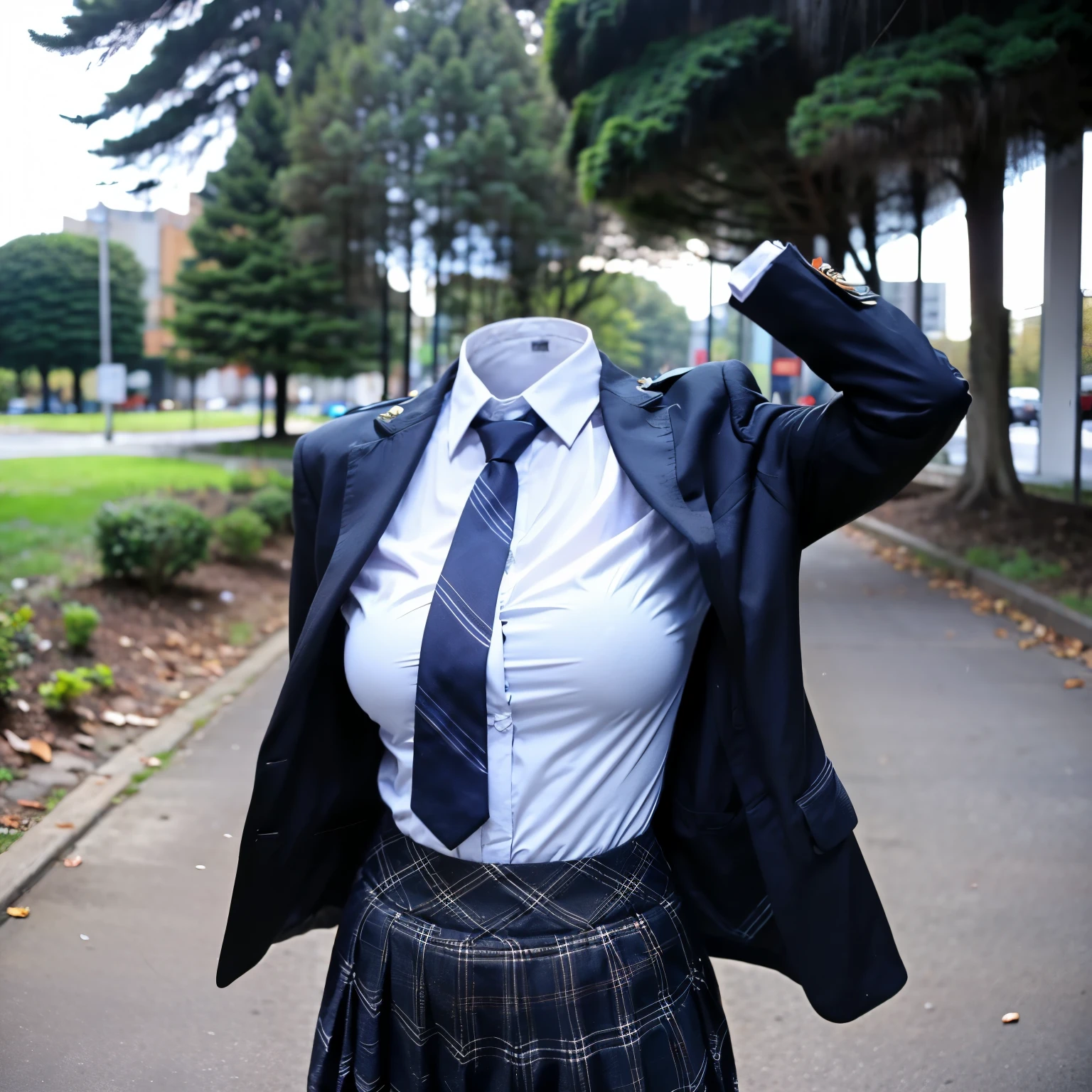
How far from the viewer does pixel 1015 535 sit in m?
6.59

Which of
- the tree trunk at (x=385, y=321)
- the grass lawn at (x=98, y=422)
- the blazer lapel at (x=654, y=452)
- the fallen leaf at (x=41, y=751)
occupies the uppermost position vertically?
the tree trunk at (x=385, y=321)

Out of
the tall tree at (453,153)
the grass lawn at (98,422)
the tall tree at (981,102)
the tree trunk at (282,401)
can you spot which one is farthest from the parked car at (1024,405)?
the tree trunk at (282,401)

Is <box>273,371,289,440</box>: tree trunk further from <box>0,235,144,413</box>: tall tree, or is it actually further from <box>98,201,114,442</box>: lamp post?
<box>0,235,144,413</box>: tall tree

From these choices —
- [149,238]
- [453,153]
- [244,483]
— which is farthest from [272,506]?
[453,153]

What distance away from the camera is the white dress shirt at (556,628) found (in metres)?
1.54

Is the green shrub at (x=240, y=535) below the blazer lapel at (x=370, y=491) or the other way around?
below

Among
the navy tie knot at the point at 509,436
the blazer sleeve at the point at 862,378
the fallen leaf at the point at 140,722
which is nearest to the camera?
the blazer sleeve at the point at 862,378

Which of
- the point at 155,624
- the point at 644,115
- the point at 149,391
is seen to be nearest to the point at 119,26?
the point at 644,115

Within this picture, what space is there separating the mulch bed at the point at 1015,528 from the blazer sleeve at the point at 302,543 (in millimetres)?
3974

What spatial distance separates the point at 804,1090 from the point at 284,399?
2610cm

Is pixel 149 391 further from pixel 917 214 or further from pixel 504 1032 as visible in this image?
pixel 504 1032

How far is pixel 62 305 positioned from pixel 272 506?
5192mm

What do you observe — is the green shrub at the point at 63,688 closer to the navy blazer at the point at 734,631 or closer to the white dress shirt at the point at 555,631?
the navy blazer at the point at 734,631

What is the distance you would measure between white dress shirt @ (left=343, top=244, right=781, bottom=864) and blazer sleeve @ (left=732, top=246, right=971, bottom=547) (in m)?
0.06
